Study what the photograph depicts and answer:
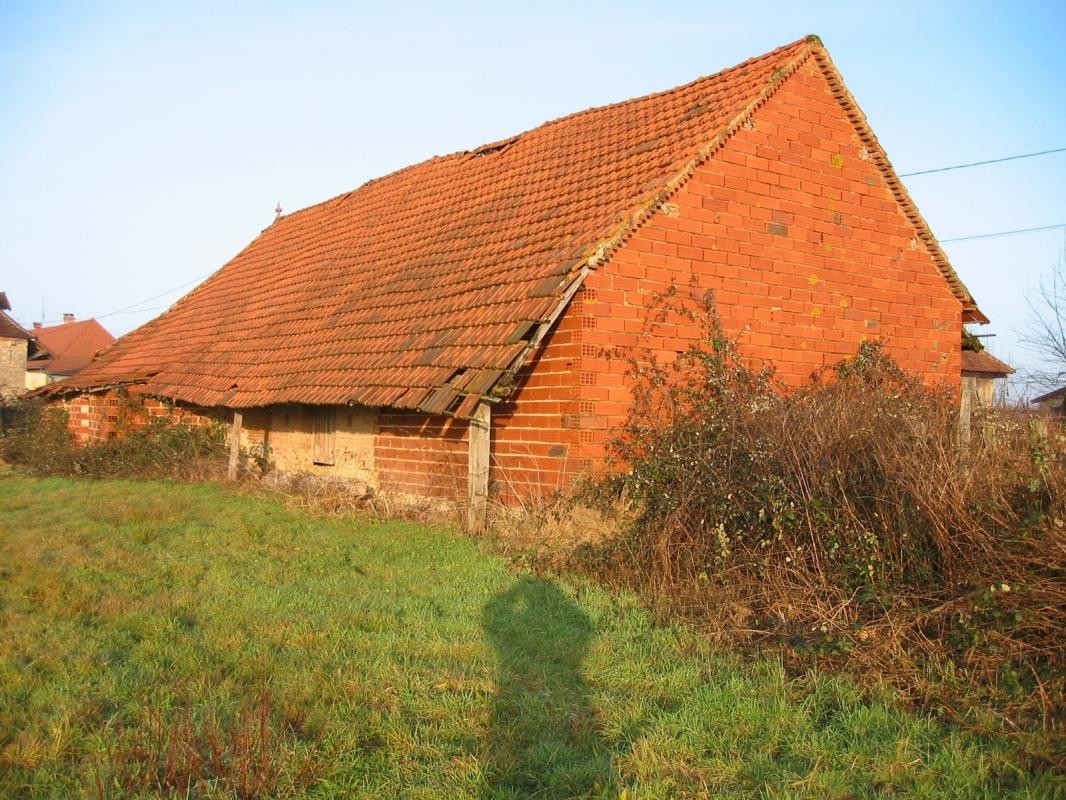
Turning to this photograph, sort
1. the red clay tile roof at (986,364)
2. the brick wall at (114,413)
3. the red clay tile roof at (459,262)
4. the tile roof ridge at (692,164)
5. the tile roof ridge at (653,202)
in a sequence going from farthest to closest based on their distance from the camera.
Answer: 1. the red clay tile roof at (986,364)
2. the brick wall at (114,413)
3. the red clay tile roof at (459,262)
4. the tile roof ridge at (692,164)
5. the tile roof ridge at (653,202)

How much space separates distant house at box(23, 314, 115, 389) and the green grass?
180ft

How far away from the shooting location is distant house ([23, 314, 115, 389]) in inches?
2290

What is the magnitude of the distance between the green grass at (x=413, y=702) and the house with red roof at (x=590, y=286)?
276 centimetres

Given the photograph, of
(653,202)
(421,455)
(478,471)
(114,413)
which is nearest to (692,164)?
(653,202)

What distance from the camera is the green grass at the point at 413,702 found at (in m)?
3.86

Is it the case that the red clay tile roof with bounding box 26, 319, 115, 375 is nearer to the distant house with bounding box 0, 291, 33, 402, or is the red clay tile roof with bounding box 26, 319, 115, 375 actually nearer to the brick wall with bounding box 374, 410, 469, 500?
the distant house with bounding box 0, 291, 33, 402

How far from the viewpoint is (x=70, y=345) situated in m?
63.7

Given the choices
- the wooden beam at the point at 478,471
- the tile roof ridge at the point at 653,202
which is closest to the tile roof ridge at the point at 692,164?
the tile roof ridge at the point at 653,202

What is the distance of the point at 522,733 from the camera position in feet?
14.5

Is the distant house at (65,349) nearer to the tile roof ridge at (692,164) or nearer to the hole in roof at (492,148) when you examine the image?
the hole in roof at (492,148)

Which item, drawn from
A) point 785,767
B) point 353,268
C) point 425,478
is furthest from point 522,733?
point 353,268

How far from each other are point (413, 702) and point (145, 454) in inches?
584

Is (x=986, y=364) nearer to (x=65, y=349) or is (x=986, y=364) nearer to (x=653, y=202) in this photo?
(x=653, y=202)

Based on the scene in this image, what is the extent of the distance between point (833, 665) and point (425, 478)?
7.46 m
